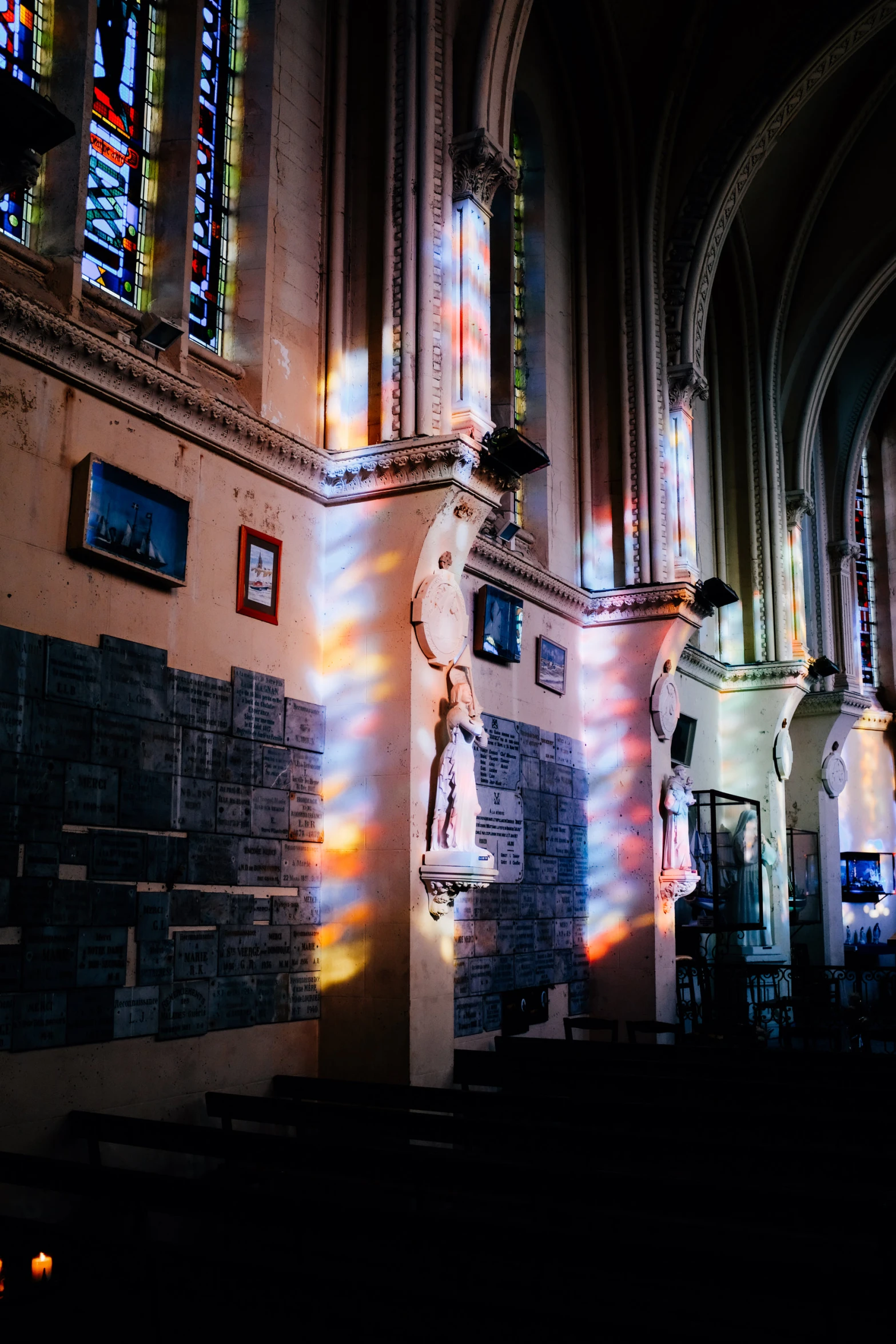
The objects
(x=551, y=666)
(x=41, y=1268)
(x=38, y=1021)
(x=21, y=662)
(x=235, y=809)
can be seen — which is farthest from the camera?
(x=551, y=666)

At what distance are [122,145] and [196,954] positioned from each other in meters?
5.16

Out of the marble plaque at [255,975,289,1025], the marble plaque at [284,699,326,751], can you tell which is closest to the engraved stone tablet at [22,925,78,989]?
the marble plaque at [255,975,289,1025]

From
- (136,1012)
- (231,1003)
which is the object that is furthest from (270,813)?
(136,1012)

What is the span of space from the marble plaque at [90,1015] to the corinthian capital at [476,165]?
638cm

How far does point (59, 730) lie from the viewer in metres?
6.38

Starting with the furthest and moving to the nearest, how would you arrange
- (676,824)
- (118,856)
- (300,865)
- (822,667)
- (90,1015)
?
(822,667), (676,824), (300,865), (118,856), (90,1015)

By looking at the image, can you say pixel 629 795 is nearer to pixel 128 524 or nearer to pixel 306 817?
pixel 306 817

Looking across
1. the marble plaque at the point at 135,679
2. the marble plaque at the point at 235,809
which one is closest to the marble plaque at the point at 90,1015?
the marble plaque at the point at 235,809

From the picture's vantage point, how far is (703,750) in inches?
618

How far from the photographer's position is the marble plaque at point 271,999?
7719 millimetres

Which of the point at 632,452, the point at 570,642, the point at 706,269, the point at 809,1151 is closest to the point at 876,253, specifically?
the point at 706,269

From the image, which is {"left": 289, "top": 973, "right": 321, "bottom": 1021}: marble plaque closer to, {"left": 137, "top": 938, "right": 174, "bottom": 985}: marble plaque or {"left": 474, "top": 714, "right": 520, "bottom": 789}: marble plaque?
{"left": 137, "top": 938, "right": 174, "bottom": 985}: marble plaque

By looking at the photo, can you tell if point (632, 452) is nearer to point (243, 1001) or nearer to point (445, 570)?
point (445, 570)

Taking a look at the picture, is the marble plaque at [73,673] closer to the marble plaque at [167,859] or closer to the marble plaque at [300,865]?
the marble plaque at [167,859]
